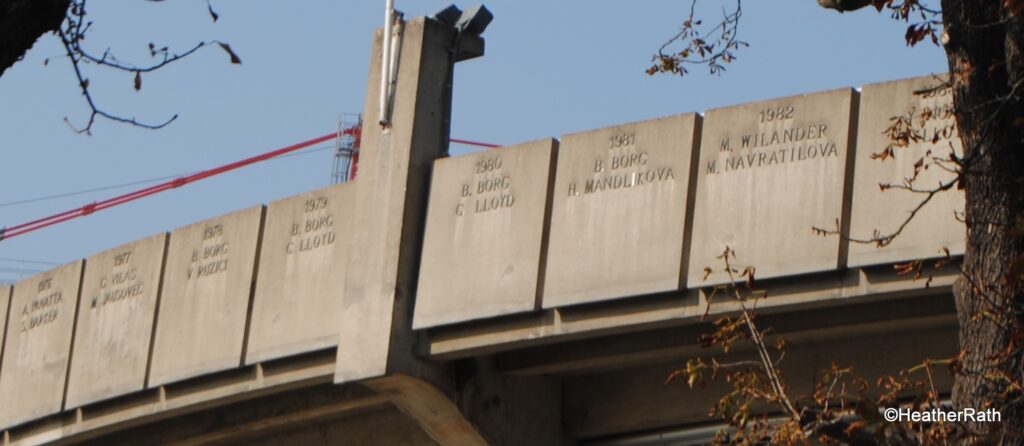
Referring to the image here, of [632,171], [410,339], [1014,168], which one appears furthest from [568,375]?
[1014,168]

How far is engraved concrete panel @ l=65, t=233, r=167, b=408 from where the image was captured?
802 inches

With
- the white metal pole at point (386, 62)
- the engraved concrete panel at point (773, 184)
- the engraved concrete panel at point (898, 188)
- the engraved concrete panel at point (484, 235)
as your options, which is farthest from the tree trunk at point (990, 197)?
the white metal pole at point (386, 62)

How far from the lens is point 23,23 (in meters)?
6.58

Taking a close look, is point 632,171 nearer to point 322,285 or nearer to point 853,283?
point 853,283

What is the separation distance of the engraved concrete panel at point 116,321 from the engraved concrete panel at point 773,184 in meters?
6.55

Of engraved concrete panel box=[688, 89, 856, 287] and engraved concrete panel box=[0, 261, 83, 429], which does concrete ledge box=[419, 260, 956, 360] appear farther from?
Answer: engraved concrete panel box=[0, 261, 83, 429]

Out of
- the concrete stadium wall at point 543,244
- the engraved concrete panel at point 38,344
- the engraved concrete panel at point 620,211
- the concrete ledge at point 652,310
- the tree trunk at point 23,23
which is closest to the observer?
the tree trunk at point 23,23

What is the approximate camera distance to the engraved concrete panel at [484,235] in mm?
17031

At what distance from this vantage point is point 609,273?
1648 centimetres

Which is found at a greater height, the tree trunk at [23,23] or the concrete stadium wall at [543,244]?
the concrete stadium wall at [543,244]

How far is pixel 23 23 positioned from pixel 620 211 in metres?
10.2

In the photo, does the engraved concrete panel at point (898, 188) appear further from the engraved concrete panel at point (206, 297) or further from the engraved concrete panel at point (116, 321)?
the engraved concrete panel at point (116, 321)

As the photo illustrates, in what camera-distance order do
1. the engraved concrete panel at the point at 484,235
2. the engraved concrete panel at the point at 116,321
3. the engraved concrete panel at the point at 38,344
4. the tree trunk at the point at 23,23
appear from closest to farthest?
the tree trunk at the point at 23,23, the engraved concrete panel at the point at 484,235, the engraved concrete panel at the point at 116,321, the engraved concrete panel at the point at 38,344

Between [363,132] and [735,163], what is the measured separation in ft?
14.1
